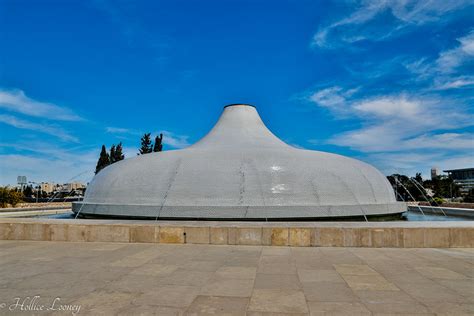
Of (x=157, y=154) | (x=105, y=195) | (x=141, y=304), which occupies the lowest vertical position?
(x=141, y=304)

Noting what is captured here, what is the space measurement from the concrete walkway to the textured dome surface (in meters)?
4.47

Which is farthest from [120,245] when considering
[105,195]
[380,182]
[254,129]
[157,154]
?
[254,129]

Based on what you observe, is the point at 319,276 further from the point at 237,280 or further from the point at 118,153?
the point at 118,153

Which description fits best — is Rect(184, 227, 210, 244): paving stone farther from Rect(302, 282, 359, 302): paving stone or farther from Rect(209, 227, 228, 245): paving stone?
Rect(302, 282, 359, 302): paving stone

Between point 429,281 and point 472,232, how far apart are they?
369cm

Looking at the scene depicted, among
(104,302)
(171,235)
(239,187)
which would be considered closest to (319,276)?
(104,302)

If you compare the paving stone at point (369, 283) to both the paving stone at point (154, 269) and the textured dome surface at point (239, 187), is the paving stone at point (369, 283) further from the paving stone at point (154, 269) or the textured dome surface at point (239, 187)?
the textured dome surface at point (239, 187)

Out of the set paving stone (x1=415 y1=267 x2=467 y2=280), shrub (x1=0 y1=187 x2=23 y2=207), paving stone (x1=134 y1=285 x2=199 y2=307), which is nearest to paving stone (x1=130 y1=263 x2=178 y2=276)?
paving stone (x1=134 y1=285 x2=199 y2=307)

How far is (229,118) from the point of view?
2025cm

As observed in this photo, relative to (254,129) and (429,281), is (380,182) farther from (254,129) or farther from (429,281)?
(429,281)

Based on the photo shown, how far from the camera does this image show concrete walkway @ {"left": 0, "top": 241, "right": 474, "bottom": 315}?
422 cm

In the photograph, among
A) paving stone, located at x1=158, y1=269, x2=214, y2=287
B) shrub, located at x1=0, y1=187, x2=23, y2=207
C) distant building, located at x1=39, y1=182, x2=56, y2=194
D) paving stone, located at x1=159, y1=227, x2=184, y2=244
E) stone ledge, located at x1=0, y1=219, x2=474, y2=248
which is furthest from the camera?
distant building, located at x1=39, y1=182, x2=56, y2=194

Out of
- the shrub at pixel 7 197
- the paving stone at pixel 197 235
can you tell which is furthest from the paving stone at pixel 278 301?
the shrub at pixel 7 197

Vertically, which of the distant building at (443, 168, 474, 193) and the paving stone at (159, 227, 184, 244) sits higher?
the distant building at (443, 168, 474, 193)
